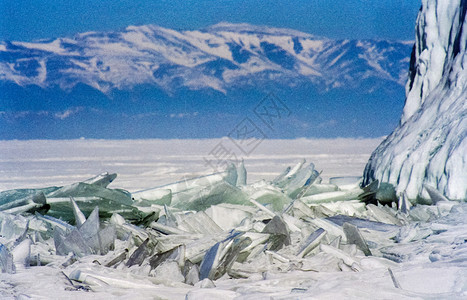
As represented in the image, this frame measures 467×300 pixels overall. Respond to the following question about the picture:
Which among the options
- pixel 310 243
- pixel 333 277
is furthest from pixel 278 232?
pixel 333 277

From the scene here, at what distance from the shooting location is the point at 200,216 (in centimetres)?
201

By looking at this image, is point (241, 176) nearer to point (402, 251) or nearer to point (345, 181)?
point (345, 181)

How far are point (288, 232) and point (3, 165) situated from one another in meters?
4.56

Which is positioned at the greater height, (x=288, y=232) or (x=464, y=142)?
(x=464, y=142)

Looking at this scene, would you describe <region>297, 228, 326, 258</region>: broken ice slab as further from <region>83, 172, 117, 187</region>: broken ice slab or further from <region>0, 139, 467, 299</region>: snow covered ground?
<region>83, 172, 117, 187</region>: broken ice slab

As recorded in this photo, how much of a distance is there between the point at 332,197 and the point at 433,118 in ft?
2.11

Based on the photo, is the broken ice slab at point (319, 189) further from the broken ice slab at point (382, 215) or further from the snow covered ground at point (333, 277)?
the snow covered ground at point (333, 277)

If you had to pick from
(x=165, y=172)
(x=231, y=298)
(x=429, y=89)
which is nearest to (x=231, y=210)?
(x=231, y=298)

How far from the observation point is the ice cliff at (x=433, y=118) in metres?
2.38

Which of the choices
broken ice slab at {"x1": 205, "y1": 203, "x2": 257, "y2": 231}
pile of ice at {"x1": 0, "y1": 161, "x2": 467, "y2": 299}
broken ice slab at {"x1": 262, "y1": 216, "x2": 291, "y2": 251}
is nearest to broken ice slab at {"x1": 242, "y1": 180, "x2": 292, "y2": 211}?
pile of ice at {"x1": 0, "y1": 161, "x2": 467, "y2": 299}

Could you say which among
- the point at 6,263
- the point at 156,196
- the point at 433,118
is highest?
the point at 433,118

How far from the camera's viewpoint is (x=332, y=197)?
8.85 feet

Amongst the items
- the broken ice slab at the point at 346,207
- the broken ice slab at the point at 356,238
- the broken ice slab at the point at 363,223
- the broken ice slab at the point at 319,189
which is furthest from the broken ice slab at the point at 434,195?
the broken ice slab at the point at 356,238

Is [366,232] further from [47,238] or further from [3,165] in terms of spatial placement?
[3,165]
